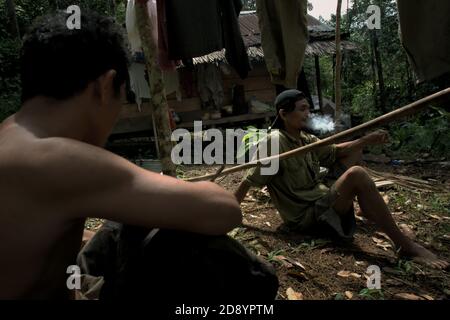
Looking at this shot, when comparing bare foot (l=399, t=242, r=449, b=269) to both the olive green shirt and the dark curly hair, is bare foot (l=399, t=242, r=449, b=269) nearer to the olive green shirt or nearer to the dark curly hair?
Answer: the olive green shirt

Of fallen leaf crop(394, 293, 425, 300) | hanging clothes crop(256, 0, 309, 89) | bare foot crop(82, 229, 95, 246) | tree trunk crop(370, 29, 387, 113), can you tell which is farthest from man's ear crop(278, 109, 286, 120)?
tree trunk crop(370, 29, 387, 113)

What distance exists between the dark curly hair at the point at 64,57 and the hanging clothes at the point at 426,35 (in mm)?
2163

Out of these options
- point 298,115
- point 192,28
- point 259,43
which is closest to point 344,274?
point 298,115

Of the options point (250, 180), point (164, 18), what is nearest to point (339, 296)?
point (250, 180)

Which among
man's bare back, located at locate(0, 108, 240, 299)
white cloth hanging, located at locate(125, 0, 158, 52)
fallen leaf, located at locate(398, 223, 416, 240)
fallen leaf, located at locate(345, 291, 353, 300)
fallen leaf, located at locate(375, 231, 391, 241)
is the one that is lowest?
fallen leaf, located at locate(398, 223, 416, 240)

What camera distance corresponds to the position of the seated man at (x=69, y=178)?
4.35 feet

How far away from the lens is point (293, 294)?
2773 millimetres

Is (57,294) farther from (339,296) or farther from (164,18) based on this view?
(164,18)

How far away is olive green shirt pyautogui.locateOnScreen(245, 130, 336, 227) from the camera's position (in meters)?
3.75

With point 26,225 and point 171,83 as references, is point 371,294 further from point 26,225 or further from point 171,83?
point 171,83

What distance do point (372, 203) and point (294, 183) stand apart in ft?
2.52

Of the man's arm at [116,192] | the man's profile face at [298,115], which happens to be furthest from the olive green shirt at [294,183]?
the man's arm at [116,192]

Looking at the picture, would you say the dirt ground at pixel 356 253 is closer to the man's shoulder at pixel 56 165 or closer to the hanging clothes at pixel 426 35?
the hanging clothes at pixel 426 35

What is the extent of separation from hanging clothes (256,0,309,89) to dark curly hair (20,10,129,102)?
7.34 feet
